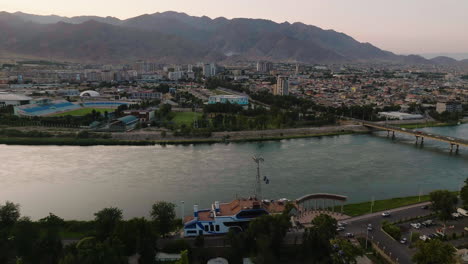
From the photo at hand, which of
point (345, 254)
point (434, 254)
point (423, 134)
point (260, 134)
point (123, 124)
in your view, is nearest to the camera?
point (434, 254)

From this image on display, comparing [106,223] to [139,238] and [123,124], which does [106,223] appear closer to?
[139,238]

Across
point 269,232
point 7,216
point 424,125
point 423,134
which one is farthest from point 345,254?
point 424,125

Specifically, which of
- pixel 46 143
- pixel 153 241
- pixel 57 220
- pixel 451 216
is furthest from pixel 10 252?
pixel 46 143

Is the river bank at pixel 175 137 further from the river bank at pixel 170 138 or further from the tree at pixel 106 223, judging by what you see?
the tree at pixel 106 223

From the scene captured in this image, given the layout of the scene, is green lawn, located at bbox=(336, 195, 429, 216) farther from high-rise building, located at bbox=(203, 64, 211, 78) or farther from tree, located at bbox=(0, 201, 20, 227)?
high-rise building, located at bbox=(203, 64, 211, 78)

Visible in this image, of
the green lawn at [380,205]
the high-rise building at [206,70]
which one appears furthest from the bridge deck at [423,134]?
the high-rise building at [206,70]

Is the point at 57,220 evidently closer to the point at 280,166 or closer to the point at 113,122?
the point at 280,166

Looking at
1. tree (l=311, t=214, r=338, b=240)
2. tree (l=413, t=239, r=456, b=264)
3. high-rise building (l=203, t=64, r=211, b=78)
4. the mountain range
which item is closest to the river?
tree (l=311, t=214, r=338, b=240)
